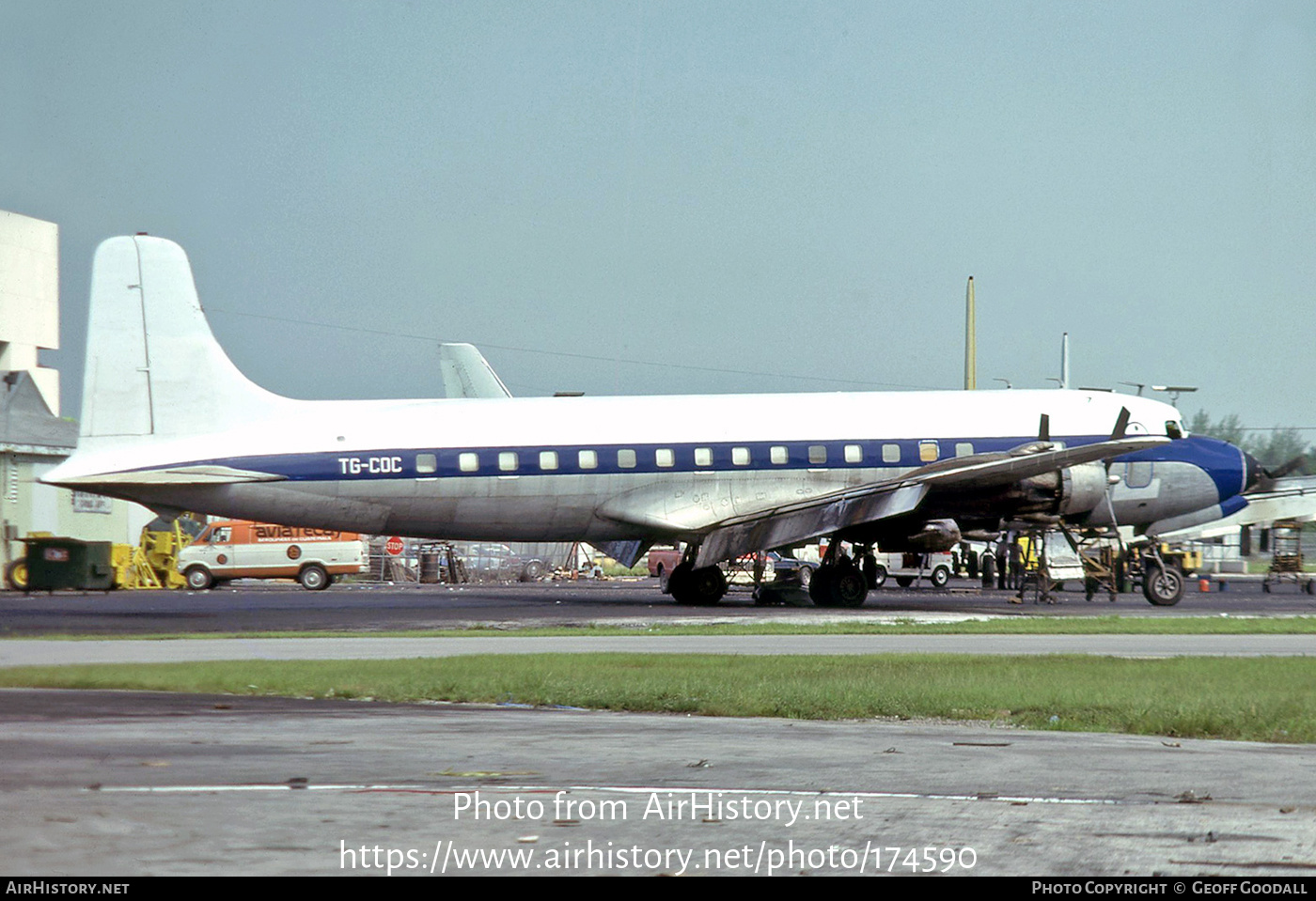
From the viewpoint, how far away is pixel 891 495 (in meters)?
30.7

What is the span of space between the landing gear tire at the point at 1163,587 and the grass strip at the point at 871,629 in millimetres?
6262

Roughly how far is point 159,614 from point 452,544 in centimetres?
4018

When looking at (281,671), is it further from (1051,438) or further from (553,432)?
(1051,438)

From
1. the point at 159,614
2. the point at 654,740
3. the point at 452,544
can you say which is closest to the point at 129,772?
the point at 654,740

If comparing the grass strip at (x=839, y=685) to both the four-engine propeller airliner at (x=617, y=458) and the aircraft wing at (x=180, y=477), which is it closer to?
the aircraft wing at (x=180, y=477)

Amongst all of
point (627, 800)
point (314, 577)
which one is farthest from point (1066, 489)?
point (314, 577)

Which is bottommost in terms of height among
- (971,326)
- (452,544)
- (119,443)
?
(452,544)

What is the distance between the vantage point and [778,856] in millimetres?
6133

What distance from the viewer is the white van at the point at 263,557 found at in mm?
51719

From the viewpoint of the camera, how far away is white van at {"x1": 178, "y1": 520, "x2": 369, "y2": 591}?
170ft

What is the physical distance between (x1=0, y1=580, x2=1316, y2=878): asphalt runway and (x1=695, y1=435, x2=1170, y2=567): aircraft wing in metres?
18.4

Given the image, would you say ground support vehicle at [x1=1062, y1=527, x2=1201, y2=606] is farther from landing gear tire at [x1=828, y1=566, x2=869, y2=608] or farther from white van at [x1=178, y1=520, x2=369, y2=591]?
white van at [x1=178, y1=520, x2=369, y2=591]

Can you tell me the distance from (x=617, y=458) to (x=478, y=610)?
483 cm

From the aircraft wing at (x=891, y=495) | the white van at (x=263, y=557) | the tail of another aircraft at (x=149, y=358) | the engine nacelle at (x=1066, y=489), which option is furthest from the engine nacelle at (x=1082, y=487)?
the white van at (x=263, y=557)
